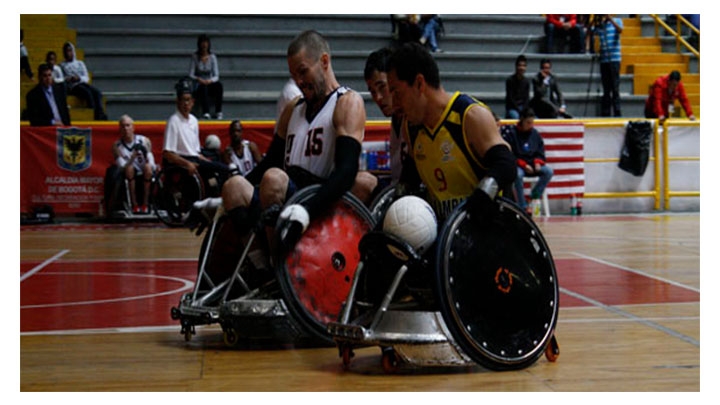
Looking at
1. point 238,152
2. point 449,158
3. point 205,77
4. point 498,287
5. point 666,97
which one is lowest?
point 498,287

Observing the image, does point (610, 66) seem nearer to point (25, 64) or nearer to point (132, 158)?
point (132, 158)

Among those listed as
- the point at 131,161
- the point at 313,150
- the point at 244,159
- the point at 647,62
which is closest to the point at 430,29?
the point at 647,62

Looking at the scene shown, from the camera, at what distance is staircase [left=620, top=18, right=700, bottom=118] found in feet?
70.8

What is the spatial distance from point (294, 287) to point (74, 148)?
11047 millimetres

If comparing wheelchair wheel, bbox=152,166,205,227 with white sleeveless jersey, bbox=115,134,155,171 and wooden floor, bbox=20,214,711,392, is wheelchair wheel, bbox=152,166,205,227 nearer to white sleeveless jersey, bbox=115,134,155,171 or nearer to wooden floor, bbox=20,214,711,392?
white sleeveless jersey, bbox=115,134,155,171

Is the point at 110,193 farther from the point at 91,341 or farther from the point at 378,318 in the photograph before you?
the point at 378,318

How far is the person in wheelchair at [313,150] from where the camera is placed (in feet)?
19.2

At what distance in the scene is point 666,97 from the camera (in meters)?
18.7

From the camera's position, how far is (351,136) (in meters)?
5.95

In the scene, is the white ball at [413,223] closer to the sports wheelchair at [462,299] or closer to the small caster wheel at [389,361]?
the sports wheelchair at [462,299]

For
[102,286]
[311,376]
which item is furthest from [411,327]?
[102,286]

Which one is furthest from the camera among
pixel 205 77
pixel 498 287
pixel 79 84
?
pixel 205 77

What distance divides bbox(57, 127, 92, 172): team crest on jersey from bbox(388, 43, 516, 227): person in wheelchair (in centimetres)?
1145

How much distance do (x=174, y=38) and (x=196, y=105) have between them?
2382 mm
